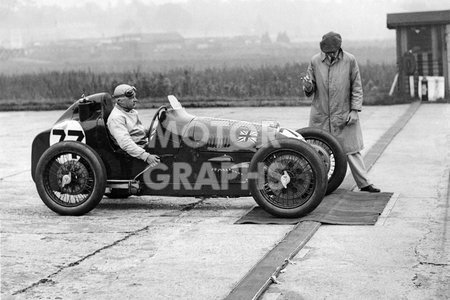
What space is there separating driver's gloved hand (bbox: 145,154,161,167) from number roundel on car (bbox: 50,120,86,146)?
793mm

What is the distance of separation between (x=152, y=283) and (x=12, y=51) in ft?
412

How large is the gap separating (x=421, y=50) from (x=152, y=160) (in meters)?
16.9

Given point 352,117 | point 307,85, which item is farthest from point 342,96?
point 307,85

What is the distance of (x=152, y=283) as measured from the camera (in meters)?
7.56

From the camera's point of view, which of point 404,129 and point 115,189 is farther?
point 404,129

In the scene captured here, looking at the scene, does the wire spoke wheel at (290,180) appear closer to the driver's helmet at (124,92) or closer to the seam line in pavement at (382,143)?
the driver's helmet at (124,92)

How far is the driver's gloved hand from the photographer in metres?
10.6

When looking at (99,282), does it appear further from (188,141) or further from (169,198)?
(169,198)

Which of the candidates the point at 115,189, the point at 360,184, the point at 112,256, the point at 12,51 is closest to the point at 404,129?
the point at 360,184

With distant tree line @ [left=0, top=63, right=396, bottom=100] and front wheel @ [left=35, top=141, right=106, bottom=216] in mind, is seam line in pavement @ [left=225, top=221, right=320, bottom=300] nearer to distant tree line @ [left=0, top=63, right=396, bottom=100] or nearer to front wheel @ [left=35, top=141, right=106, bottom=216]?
front wheel @ [left=35, top=141, right=106, bottom=216]

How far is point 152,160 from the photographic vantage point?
10617 millimetres

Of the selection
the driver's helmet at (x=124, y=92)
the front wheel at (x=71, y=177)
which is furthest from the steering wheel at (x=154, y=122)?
the front wheel at (x=71, y=177)

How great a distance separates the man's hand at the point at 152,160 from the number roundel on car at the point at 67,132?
80 cm

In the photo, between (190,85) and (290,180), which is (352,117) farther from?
(190,85)
